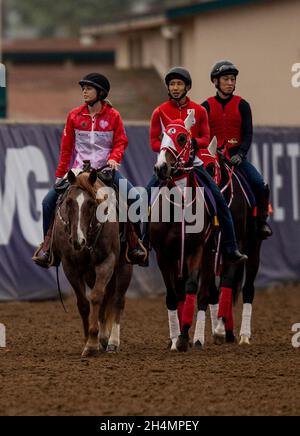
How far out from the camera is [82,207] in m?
10.9

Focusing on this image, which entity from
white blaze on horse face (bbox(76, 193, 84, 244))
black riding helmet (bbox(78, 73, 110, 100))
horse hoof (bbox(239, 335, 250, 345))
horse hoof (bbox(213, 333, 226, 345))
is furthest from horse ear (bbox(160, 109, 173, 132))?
horse hoof (bbox(239, 335, 250, 345))

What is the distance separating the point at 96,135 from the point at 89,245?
1.19 metres

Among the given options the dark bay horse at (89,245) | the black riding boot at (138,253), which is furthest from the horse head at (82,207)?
the black riding boot at (138,253)

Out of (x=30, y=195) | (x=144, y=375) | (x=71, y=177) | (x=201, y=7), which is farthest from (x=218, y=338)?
(x=201, y=7)

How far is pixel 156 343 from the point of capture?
12883 mm

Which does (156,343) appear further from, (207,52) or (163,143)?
(207,52)

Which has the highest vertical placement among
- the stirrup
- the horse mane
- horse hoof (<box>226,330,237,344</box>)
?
the horse mane

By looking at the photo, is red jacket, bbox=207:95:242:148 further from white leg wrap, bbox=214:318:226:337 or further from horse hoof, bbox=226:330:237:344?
horse hoof, bbox=226:330:237:344

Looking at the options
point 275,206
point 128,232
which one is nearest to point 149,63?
point 275,206

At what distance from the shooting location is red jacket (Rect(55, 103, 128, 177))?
11688mm

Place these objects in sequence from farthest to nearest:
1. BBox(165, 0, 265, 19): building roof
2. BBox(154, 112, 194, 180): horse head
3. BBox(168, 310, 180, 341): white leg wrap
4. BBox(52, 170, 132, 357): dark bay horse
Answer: BBox(165, 0, 265, 19): building roof → BBox(168, 310, 180, 341): white leg wrap → BBox(154, 112, 194, 180): horse head → BBox(52, 170, 132, 357): dark bay horse

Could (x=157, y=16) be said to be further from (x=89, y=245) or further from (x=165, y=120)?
(x=89, y=245)

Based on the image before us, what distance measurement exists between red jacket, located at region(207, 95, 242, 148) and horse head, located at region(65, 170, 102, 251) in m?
2.34
